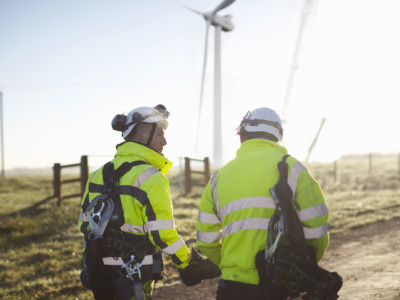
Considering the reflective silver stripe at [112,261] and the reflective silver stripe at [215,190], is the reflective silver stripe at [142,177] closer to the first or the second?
the reflective silver stripe at [215,190]

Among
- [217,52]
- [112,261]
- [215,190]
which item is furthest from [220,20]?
[112,261]

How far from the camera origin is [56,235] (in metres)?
10.3

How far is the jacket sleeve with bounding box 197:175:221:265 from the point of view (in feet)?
10.5

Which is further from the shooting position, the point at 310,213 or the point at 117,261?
the point at 117,261

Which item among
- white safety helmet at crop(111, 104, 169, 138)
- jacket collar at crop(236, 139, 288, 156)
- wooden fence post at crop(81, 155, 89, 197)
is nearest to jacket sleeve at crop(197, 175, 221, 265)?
jacket collar at crop(236, 139, 288, 156)

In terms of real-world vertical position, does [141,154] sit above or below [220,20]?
below

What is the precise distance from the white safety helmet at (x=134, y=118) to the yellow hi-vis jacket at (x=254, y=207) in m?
0.99

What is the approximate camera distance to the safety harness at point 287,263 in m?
2.73

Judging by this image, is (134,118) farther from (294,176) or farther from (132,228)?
(294,176)

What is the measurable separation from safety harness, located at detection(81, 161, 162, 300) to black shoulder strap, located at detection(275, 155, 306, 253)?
1147mm

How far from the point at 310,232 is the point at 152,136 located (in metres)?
1.68

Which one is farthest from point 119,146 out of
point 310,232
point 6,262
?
point 6,262

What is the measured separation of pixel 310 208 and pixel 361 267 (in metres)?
4.62

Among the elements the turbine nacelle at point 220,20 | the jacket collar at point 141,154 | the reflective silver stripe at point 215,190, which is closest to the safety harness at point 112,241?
the jacket collar at point 141,154
